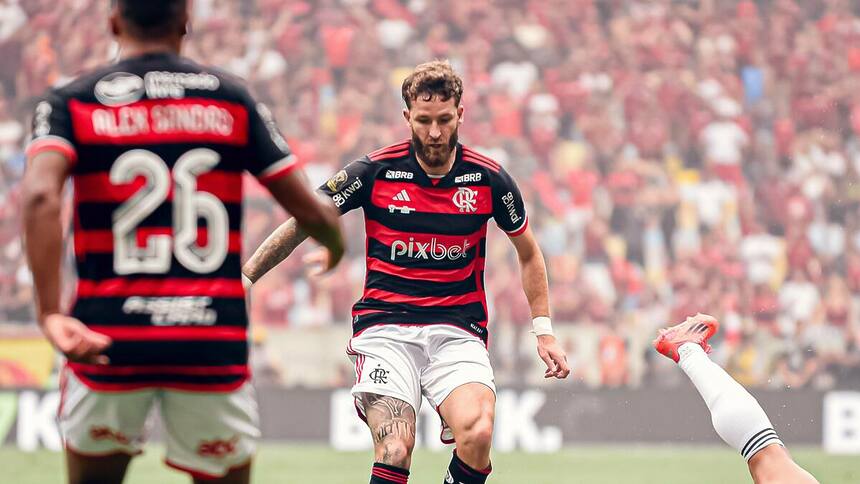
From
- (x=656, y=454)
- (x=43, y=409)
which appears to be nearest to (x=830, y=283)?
(x=656, y=454)

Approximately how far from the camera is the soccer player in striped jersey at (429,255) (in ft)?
21.9

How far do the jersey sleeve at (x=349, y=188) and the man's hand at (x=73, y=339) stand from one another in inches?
124

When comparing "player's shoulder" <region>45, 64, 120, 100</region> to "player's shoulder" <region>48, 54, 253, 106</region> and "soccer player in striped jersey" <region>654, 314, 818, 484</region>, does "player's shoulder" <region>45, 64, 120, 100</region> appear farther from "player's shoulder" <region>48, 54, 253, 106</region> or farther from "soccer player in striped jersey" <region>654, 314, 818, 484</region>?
"soccer player in striped jersey" <region>654, 314, 818, 484</region>

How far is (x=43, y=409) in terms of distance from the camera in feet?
44.0

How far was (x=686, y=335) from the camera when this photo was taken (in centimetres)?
685

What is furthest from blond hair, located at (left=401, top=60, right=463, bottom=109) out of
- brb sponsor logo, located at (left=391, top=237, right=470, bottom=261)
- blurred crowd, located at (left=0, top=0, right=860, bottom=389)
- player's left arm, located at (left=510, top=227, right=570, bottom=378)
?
blurred crowd, located at (left=0, top=0, right=860, bottom=389)

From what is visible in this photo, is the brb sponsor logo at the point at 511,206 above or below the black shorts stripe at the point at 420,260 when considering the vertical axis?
above

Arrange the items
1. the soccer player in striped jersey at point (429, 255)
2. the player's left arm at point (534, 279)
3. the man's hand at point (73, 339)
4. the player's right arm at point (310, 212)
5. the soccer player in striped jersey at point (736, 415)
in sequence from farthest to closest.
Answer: the player's left arm at point (534, 279), the soccer player in striped jersey at point (429, 255), the soccer player in striped jersey at point (736, 415), the player's right arm at point (310, 212), the man's hand at point (73, 339)

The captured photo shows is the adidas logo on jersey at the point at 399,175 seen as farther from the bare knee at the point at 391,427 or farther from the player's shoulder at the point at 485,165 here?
the bare knee at the point at 391,427

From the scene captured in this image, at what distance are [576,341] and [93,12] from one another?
8.28 meters

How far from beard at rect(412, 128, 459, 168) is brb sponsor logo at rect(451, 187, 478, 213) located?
181mm

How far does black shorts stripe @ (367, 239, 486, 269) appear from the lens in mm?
6887

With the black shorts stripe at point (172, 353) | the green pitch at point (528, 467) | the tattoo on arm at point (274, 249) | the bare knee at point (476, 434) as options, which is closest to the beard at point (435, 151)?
the tattoo on arm at point (274, 249)

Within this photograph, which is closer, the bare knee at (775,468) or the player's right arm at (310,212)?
the player's right arm at (310,212)
